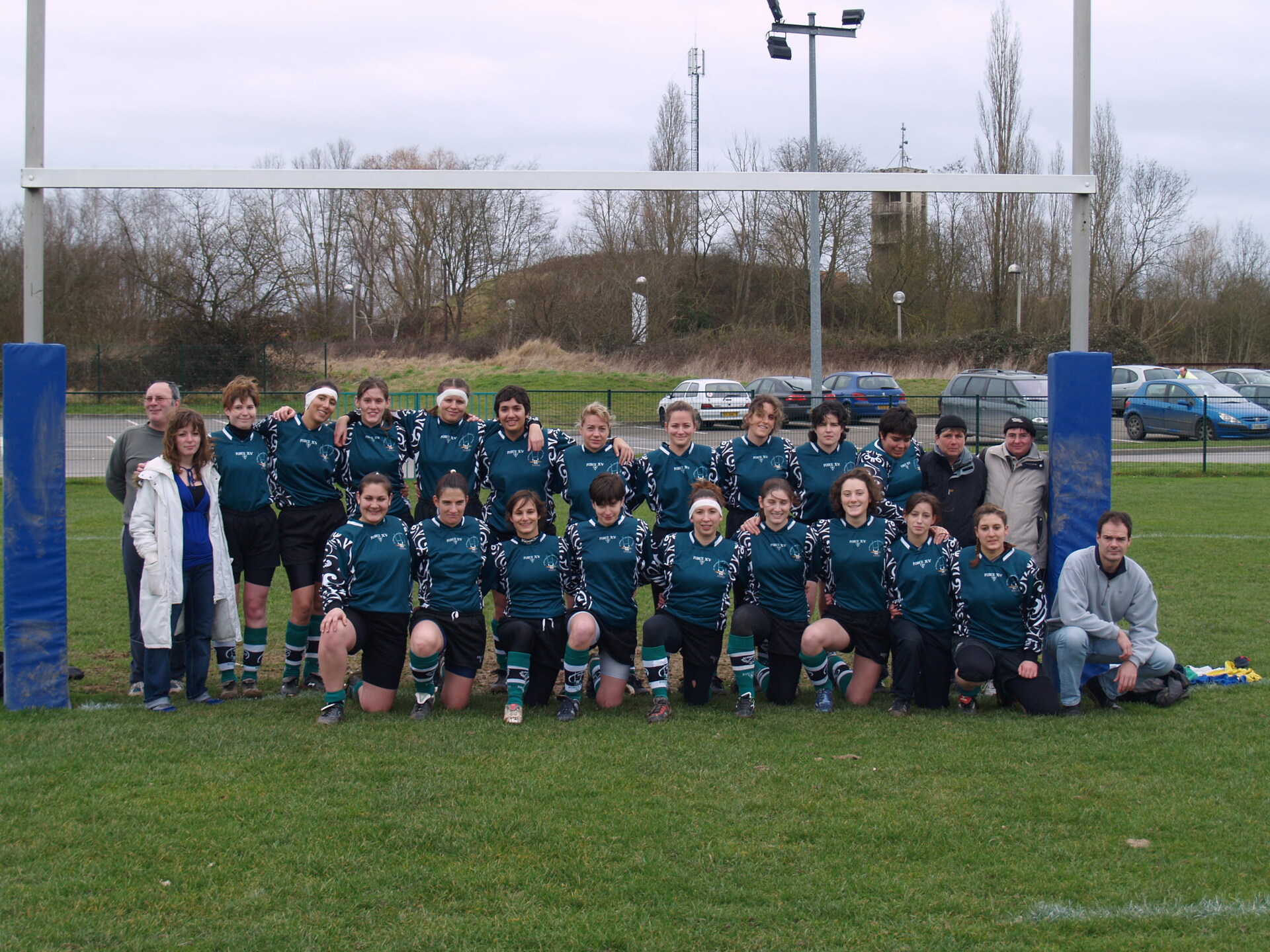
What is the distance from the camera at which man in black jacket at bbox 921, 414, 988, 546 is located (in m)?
5.47

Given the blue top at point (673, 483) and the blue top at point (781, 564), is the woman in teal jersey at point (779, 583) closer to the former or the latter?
the blue top at point (781, 564)

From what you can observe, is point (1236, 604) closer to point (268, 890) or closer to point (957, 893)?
point (957, 893)

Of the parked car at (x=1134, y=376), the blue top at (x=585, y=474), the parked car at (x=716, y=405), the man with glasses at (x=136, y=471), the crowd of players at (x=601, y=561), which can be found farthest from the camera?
the parked car at (x=1134, y=376)

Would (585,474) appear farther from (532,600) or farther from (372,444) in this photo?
(372,444)

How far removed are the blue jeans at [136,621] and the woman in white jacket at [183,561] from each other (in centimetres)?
11

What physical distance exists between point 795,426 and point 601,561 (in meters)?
15.1

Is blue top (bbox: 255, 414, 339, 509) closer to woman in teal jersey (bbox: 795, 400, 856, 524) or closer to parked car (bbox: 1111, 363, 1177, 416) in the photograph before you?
woman in teal jersey (bbox: 795, 400, 856, 524)

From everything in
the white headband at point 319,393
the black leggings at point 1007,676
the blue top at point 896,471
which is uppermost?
the white headband at point 319,393

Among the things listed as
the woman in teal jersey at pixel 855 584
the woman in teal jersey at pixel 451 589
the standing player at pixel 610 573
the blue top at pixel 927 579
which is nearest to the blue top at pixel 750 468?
the woman in teal jersey at pixel 855 584

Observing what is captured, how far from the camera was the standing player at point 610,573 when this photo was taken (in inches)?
201

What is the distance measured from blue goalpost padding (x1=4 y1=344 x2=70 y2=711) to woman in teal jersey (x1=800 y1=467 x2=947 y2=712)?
11.9 feet

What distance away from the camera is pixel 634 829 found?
358cm

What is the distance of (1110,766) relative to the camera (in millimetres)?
4223

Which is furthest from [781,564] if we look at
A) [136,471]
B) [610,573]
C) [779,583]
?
[136,471]
